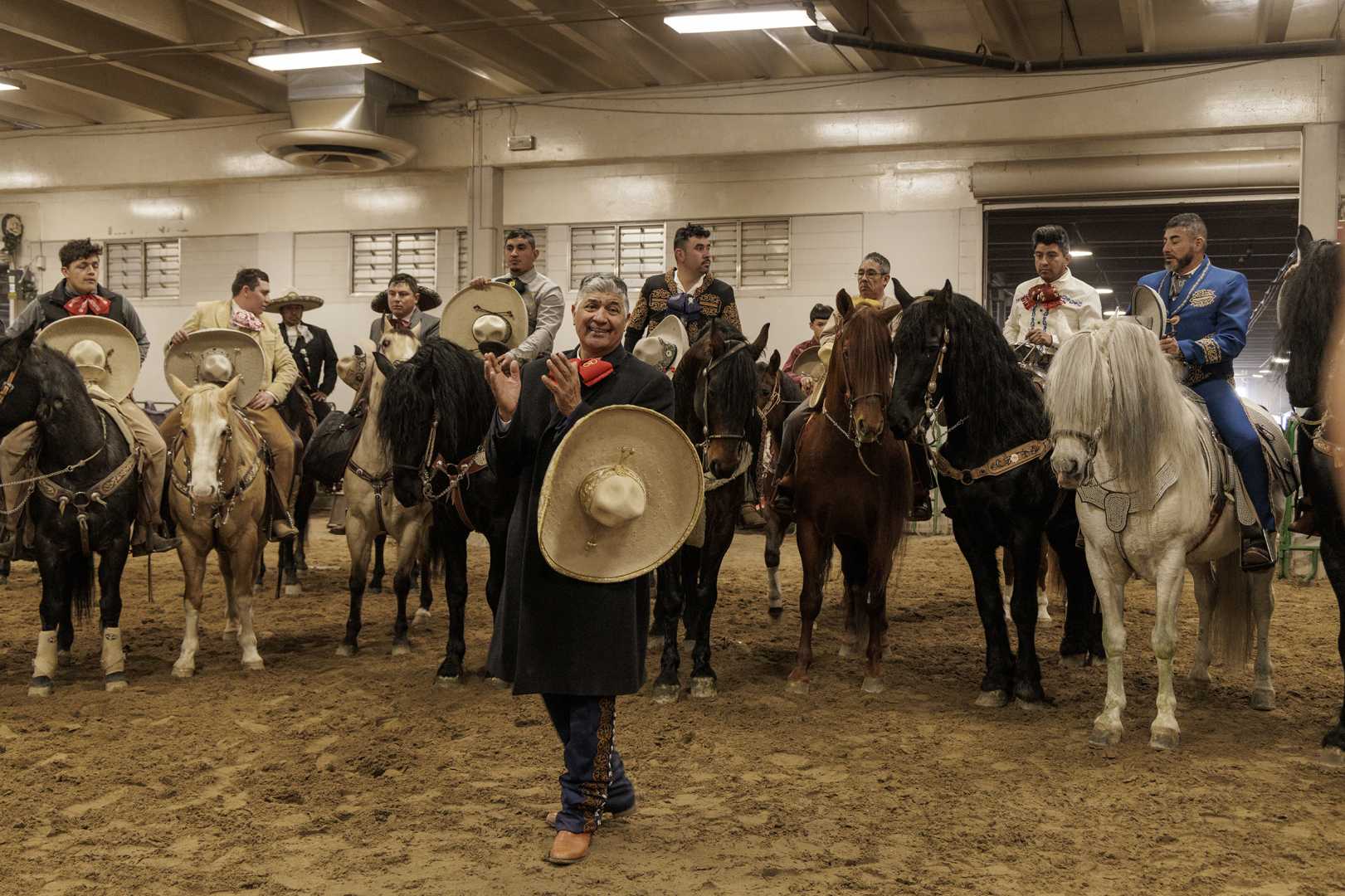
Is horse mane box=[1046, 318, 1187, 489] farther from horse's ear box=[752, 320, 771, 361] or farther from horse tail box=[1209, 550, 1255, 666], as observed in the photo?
horse's ear box=[752, 320, 771, 361]

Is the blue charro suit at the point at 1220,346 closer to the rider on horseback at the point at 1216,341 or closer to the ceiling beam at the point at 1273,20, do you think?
the rider on horseback at the point at 1216,341

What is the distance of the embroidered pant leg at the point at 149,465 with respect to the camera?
5992 mm

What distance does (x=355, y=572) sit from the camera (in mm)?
6453

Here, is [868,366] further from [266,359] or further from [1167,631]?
[266,359]

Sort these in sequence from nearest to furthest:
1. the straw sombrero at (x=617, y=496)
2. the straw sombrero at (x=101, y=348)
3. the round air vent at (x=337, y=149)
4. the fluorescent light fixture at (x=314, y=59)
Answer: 1. the straw sombrero at (x=617, y=496)
2. the straw sombrero at (x=101, y=348)
3. the fluorescent light fixture at (x=314, y=59)
4. the round air vent at (x=337, y=149)

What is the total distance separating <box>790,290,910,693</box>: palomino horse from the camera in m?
5.36

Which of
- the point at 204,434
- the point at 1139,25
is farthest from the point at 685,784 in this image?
the point at 1139,25

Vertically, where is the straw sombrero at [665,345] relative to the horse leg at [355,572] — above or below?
above

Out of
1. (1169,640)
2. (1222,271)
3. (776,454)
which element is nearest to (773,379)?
(776,454)

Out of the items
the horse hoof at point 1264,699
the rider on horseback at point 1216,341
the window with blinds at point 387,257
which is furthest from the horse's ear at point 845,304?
the window with blinds at point 387,257

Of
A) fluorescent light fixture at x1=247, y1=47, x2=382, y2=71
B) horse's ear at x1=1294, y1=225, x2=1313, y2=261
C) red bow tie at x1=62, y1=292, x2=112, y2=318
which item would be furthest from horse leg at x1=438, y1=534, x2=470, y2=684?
fluorescent light fixture at x1=247, y1=47, x2=382, y2=71

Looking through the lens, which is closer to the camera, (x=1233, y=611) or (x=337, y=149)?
(x=1233, y=611)

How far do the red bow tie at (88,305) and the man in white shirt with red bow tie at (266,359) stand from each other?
0.47 metres

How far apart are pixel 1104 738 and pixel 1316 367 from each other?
1699mm
